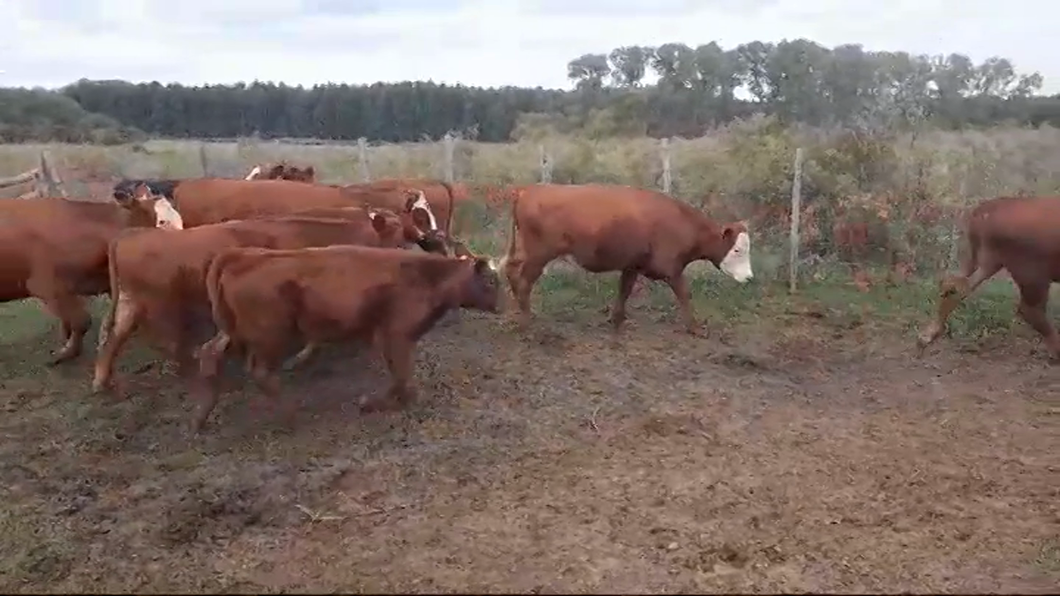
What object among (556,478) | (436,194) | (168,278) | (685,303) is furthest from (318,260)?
(436,194)

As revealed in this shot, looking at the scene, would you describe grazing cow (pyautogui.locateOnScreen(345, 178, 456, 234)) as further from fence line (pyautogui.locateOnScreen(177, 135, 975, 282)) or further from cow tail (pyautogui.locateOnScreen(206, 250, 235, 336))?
cow tail (pyautogui.locateOnScreen(206, 250, 235, 336))

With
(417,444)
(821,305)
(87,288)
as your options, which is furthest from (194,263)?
(821,305)

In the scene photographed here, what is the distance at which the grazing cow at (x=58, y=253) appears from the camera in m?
8.24

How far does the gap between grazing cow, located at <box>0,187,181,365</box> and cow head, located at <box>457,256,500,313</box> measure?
290 cm

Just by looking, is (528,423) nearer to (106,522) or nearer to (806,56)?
(106,522)

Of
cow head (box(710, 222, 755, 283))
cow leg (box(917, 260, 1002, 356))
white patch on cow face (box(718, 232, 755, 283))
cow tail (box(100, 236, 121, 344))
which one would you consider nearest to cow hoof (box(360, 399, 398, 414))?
cow tail (box(100, 236, 121, 344))

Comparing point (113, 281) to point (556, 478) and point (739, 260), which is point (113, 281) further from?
point (739, 260)

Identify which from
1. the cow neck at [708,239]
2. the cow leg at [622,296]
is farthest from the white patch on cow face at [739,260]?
the cow leg at [622,296]

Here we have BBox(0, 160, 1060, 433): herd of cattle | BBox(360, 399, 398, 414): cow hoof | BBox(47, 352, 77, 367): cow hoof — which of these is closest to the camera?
BBox(0, 160, 1060, 433): herd of cattle

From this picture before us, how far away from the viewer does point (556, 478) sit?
245 inches

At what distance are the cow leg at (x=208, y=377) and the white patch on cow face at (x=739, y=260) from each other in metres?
5.42

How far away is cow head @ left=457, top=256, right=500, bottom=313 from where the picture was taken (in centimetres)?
765

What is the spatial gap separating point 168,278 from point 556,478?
10.9ft

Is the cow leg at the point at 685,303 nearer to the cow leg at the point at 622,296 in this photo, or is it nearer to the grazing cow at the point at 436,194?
the cow leg at the point at 622,296
